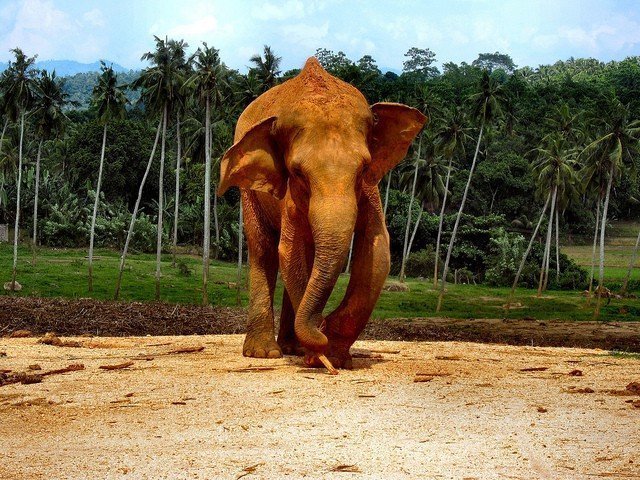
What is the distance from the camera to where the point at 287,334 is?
14641 mm

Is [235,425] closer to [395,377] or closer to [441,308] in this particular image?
[395,377]

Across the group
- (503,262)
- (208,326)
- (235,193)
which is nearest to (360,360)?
(208,326)

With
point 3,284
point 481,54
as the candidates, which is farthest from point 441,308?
point 481,54

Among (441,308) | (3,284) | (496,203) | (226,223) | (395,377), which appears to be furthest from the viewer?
(496,203)

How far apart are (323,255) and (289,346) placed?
158 inches

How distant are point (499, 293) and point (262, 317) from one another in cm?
5201

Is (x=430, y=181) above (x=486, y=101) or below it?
below

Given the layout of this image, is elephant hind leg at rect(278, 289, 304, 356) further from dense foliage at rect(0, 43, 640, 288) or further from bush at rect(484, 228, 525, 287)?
bush at rect(484, 228, 525, 287)

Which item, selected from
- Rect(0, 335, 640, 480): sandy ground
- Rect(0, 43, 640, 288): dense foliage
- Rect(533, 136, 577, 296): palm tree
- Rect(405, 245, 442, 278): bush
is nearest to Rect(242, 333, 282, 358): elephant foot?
Rect(0, 335, 640, 480): sandy ground

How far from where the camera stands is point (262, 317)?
46.1 feet

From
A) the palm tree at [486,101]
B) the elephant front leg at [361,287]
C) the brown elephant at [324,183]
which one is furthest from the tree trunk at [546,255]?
the elephant front leg at [361,287]

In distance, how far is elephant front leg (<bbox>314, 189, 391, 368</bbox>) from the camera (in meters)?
12.0

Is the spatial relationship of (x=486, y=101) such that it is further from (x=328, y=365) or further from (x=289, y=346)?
(x=328, y=365)

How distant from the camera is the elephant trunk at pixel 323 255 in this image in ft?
35.8
